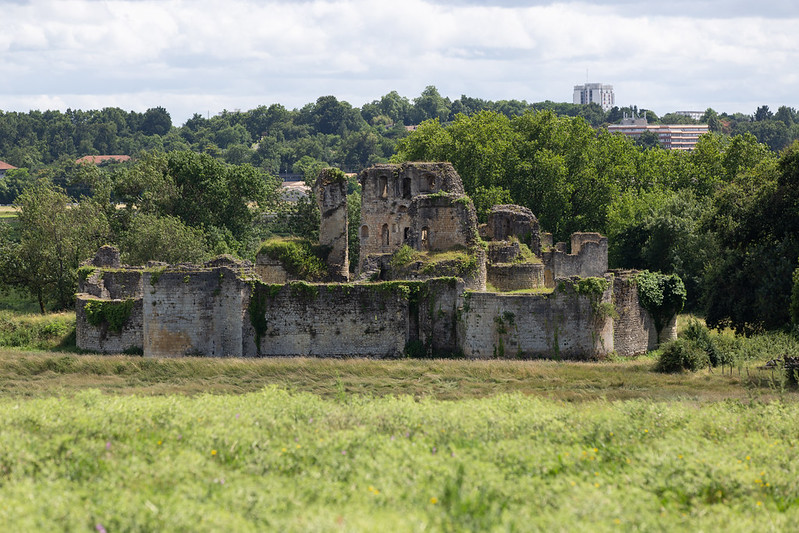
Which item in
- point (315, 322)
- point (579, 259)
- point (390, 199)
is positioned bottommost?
point (315, 322)

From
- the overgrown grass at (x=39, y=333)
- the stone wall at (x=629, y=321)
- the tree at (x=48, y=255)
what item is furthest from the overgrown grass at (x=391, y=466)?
the tree at (x=48, y=255)

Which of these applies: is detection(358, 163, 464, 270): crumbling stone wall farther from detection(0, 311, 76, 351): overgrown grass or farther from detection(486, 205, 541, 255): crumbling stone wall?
detection(0, 311, 76, 351): overgrown grass

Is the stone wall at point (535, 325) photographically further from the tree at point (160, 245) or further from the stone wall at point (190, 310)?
the tree at point (160, 245)

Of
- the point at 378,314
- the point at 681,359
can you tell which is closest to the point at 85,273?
the point at 378,314

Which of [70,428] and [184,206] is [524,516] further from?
[184,206]

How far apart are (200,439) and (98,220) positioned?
Answer: 122 ft

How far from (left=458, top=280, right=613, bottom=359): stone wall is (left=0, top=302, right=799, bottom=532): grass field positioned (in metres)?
4.51

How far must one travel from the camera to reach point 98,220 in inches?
2119

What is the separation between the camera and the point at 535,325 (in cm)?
3209

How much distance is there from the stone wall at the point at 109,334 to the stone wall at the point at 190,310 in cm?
196

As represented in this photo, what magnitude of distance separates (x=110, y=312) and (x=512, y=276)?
14850 millimetres

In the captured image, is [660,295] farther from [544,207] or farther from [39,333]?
[544,207]

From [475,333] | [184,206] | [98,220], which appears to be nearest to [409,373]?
[475,333]

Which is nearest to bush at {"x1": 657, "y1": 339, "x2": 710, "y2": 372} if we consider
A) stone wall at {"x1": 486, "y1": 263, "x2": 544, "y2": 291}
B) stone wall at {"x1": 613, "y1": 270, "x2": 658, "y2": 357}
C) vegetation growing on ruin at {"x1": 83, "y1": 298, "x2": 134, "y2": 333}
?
stone wall at {"x1": 613, "y1": 270, "x2": 658, "y2": 357}
